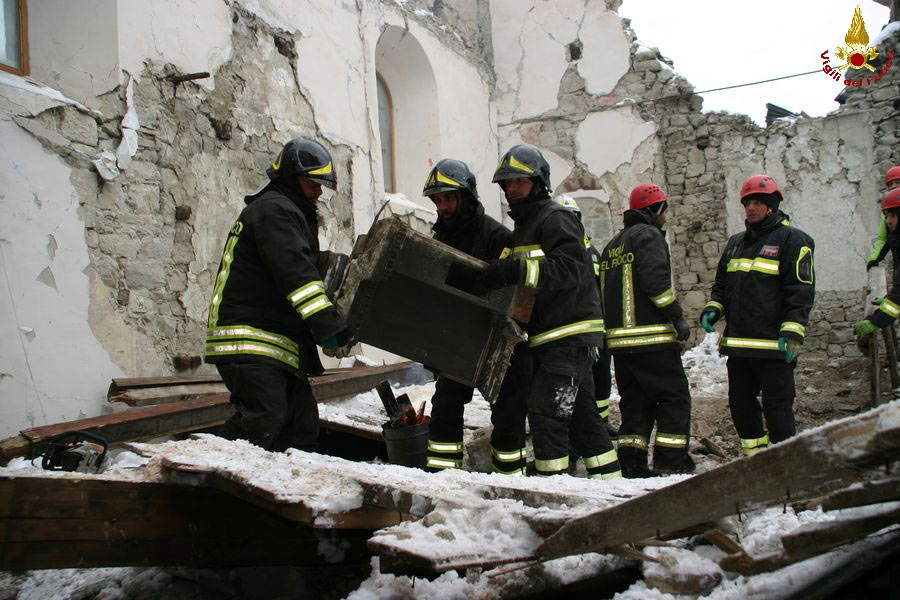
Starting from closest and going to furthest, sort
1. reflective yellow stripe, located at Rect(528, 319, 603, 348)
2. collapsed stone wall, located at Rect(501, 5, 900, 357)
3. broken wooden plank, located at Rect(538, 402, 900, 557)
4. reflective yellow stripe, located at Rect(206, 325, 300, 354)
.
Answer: broken wooden plank, located at Rect(538, 402, 900, 557) < reflective yellow stripe, located at Rect(206, 325, 300, 354) < reflective yellow stripe, located at Rect(528, 319, 603, 348) < collapsed stone wall, located at Rect(501, 5, 900, 357)

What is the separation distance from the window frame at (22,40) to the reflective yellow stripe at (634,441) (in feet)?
15.0

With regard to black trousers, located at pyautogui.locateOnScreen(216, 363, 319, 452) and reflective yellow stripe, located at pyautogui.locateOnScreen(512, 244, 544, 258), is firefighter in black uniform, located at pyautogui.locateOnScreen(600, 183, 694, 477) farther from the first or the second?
black trousers, located at pyautogui.locateOnScreen(216, 363, 319, 452)

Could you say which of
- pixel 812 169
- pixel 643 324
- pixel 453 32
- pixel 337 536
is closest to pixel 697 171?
pixel 812 169

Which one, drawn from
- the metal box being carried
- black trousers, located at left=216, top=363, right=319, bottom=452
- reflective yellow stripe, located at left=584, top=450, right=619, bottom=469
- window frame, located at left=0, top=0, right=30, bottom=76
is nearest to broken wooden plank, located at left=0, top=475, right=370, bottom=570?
black trousers, located at left=216, top=363, right=319, bottom=452

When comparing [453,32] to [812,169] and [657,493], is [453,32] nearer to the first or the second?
[812,169]

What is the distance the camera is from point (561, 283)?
326cm

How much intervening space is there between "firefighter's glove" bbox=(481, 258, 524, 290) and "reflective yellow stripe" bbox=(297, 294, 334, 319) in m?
0.77

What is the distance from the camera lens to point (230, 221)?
565 centimetres

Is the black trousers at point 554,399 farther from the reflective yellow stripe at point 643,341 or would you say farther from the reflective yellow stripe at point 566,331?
the reflective yellow stripe at point 643,341

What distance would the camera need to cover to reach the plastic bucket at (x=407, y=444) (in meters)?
3.69

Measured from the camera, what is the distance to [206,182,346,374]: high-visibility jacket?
9.75 feet

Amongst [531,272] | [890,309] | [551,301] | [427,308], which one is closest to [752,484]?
[531,272]

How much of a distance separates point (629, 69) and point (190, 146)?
283 inches

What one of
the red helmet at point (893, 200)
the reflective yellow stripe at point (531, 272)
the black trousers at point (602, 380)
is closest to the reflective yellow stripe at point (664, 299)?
the black trousers at point (602, 380)
